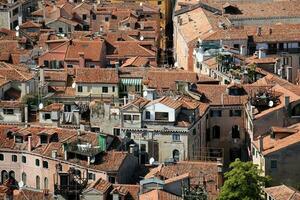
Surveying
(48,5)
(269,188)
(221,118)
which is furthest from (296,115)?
(48,5)

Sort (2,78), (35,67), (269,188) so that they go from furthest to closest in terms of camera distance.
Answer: (35,67) < (2,78) < (269,188)

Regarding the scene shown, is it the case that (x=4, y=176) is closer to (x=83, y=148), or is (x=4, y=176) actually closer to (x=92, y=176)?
(x=83, y=148)

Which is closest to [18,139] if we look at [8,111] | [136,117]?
[8,111]

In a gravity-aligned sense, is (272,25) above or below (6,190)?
above

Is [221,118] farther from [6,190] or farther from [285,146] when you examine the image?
[6,190]

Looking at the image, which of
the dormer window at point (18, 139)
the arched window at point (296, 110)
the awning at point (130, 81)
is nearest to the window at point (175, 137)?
the arched window at point (296, 110)

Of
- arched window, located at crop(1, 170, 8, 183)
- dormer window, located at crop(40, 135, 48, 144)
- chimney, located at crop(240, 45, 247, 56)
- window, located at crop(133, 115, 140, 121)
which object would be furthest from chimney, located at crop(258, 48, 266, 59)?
arched window, located at crop(1, 170, 8, 183)
